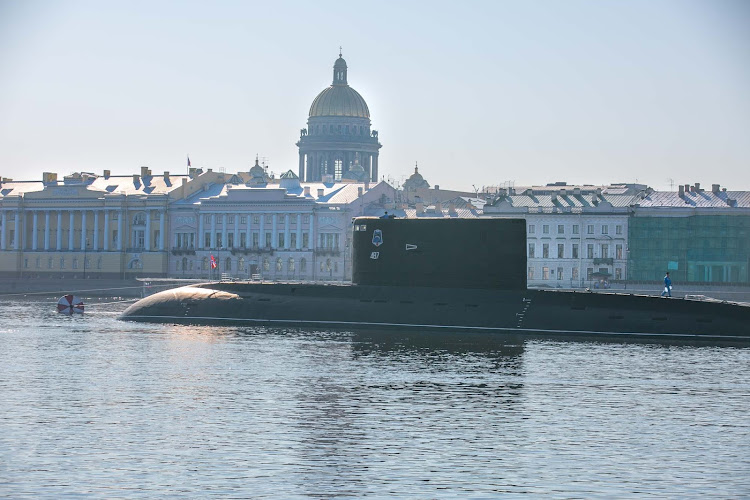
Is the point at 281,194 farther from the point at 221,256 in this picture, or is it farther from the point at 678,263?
the point at 678,263

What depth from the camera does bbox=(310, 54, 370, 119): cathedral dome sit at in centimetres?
18275

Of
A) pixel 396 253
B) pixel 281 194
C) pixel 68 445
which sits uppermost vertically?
pixel 281 194

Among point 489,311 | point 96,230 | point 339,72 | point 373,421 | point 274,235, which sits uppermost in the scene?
point 339,72

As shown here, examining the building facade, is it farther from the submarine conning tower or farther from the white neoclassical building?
the submarine conning tower

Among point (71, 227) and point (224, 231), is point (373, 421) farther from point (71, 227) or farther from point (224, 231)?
point (71, 227)

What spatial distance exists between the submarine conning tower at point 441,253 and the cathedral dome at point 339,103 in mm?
135106

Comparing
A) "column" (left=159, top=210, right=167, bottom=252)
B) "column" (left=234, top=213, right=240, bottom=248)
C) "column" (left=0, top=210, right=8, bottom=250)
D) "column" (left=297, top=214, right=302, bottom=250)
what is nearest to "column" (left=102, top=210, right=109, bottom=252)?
"column" (left=159, top=210, right=167, bottom=252)

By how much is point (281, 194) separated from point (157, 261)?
56.6 feet

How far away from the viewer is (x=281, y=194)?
13025 centimetres

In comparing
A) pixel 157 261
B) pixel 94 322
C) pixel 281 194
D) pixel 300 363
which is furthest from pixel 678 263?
pixel 300 363

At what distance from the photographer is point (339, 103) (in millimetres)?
183000

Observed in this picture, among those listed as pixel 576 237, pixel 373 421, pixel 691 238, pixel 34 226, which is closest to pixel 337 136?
pixel 34 226

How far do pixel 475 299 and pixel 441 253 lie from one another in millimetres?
2197

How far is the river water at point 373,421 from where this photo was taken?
20.8 meters
